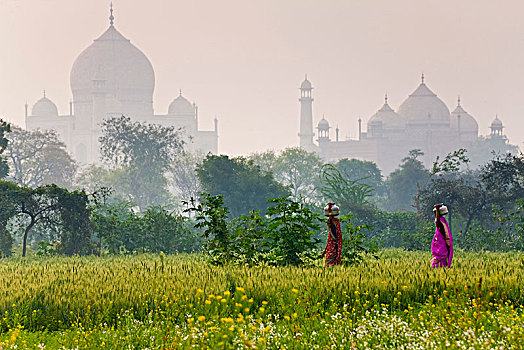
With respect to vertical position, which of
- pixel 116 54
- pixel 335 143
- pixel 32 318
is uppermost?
pixel 116 54

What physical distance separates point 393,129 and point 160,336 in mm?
126883

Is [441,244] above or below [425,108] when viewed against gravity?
below

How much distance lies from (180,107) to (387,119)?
3386 centimetres

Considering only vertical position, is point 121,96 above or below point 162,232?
above

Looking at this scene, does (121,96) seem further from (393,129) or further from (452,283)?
(452,283)

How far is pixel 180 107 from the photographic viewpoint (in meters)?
132

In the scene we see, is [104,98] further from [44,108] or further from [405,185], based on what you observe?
[405,185]

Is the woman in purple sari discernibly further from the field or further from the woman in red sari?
the woman in red sari

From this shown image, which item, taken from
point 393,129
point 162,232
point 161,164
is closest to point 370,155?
point 393,129

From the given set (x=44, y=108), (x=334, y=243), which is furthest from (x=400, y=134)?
(x=334, y=243)

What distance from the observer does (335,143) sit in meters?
138

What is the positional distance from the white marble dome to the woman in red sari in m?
122

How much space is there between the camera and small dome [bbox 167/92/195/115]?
132 metres

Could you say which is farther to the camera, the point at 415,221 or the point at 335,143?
the point at 335,143
